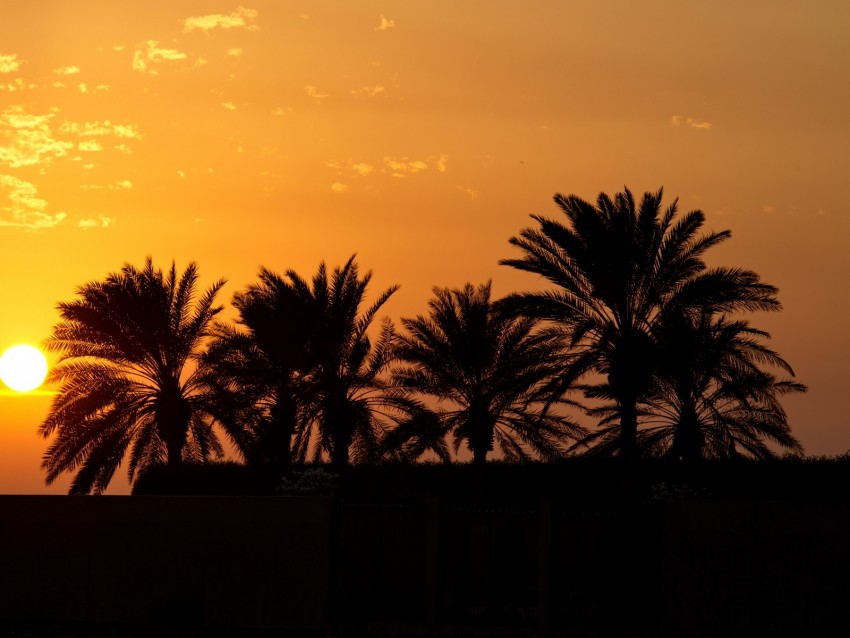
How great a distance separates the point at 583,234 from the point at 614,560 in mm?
10571

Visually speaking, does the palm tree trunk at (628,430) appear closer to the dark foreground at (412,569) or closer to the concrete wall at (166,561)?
the dark foreground at (412,569)

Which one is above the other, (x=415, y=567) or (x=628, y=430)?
(x=628, y=430)

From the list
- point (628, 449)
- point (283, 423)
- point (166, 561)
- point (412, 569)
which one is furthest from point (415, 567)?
point (283, 423)

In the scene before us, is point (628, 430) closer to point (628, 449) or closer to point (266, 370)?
point (628, 449)

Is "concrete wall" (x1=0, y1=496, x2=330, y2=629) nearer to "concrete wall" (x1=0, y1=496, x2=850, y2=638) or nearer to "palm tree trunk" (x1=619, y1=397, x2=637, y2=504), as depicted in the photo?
"concrete wall" (x1=0, y1=496, x2=850, y2=638)

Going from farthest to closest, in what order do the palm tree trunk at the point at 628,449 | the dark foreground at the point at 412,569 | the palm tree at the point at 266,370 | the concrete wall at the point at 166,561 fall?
the palm tree at the point at 266,370 < the palm tree trunk at the point at 628,449 < the concrete wall at the point at 166,561 < the dark foreground at the point at 412,569

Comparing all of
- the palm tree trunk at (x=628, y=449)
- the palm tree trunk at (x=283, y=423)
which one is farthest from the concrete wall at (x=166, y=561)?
the palm tree trunk at (x=283, y=423)

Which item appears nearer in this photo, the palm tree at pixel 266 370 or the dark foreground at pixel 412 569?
the dark foreground at pixel 412 569

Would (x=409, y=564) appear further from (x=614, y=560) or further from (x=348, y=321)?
(x=348, y=321)

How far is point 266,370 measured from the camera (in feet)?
130

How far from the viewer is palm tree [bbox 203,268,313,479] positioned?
39.3 metres

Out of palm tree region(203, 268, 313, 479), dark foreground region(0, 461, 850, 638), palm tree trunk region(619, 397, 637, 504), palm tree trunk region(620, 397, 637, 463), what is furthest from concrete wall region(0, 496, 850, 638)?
palm tree region(203, 268, 313, 479)

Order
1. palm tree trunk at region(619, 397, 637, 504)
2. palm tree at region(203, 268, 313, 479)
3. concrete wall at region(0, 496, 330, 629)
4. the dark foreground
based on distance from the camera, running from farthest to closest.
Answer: palm tree at region(203, 268, 313, 479) < palm tree trunk at region(619, 397, 637, 504) < concrete wall at region(0, 496, 330, 629) < the dark foreground

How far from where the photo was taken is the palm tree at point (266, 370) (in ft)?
129
